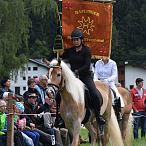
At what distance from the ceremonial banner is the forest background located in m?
22.3

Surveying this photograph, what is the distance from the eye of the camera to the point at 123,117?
1609 cm

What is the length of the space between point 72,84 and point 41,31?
75.5 meters

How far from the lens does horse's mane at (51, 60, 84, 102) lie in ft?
38.3

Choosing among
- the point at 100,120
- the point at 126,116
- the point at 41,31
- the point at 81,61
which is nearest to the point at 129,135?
the point at 126,116

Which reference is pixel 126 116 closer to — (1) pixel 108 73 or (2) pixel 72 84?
(1) pixel 108 73

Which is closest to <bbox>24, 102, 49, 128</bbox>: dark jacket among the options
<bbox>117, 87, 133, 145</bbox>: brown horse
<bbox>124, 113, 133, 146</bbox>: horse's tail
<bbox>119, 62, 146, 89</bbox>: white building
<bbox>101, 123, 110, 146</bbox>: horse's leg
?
<bbox>101, 123, 110, 146</bbox>: horse's leg

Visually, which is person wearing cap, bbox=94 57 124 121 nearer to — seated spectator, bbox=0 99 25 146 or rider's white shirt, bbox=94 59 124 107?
rider's white shirt, bbox=94 59 124 107

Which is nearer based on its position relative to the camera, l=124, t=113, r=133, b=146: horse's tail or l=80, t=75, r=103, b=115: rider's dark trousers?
l=80, t=75, r=103, b=115: rider's dark trousers

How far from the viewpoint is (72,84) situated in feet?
38.8

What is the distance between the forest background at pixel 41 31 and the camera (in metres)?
40.3

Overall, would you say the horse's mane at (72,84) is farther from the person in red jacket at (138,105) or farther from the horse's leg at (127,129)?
the person in red jacket at (138,105)

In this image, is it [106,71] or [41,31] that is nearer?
[106,71]

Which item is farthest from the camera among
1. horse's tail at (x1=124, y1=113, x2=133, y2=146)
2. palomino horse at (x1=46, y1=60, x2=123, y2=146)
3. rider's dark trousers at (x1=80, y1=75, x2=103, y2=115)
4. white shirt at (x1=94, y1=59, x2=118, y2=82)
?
horse's tail at (x1=124, y1=113, x2=133, y2=146)

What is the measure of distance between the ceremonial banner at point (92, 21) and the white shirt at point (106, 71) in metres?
1.86
